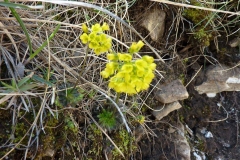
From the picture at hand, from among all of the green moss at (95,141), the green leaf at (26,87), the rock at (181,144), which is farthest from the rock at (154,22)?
the green leaf at (26,87)

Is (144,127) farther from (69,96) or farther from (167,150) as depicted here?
(69,96)

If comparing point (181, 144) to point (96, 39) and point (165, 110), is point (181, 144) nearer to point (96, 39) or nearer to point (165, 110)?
point (165, 110)

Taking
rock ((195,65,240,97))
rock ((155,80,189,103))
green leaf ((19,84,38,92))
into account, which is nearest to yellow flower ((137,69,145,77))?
green leaf ((19,84,38,92))

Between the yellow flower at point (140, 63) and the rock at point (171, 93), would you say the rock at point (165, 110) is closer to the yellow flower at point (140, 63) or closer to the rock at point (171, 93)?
the rock at point (171, 93)

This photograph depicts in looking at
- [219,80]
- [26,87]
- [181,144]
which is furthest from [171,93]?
[26,87]

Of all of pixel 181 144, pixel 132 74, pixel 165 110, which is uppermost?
pixel 132 74

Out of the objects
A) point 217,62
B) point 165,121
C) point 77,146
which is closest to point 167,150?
point 165,121

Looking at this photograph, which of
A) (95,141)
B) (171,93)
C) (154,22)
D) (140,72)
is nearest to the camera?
(140,72)
